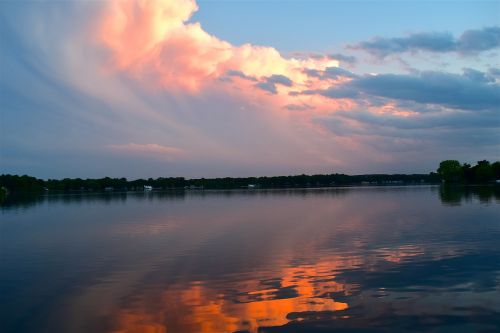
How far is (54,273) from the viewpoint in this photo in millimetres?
23453

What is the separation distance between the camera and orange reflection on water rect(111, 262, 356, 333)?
14.4 m

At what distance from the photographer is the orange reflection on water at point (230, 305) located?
1440cm

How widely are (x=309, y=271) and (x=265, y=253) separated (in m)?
5.93

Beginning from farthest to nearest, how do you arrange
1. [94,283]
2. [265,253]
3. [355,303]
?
[265,253], [94,283], [355,303]

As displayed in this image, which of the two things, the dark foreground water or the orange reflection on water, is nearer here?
the orange reflection on water

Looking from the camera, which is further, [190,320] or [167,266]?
[167,266]

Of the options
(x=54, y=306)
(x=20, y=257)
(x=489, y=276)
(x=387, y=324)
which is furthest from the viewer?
(x=20, y=257)

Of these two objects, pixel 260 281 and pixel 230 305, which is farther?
pixel 260 281

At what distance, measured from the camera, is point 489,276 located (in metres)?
19.3

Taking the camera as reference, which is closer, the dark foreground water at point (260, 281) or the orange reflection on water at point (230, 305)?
the orange reflection on water at point (230, 305)

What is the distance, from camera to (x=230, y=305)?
53.6ft

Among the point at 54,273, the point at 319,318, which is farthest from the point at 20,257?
the point at 319,318

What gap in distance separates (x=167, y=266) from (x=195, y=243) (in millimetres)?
8174

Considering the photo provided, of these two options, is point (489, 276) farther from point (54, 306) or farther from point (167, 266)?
point (54, 306)
